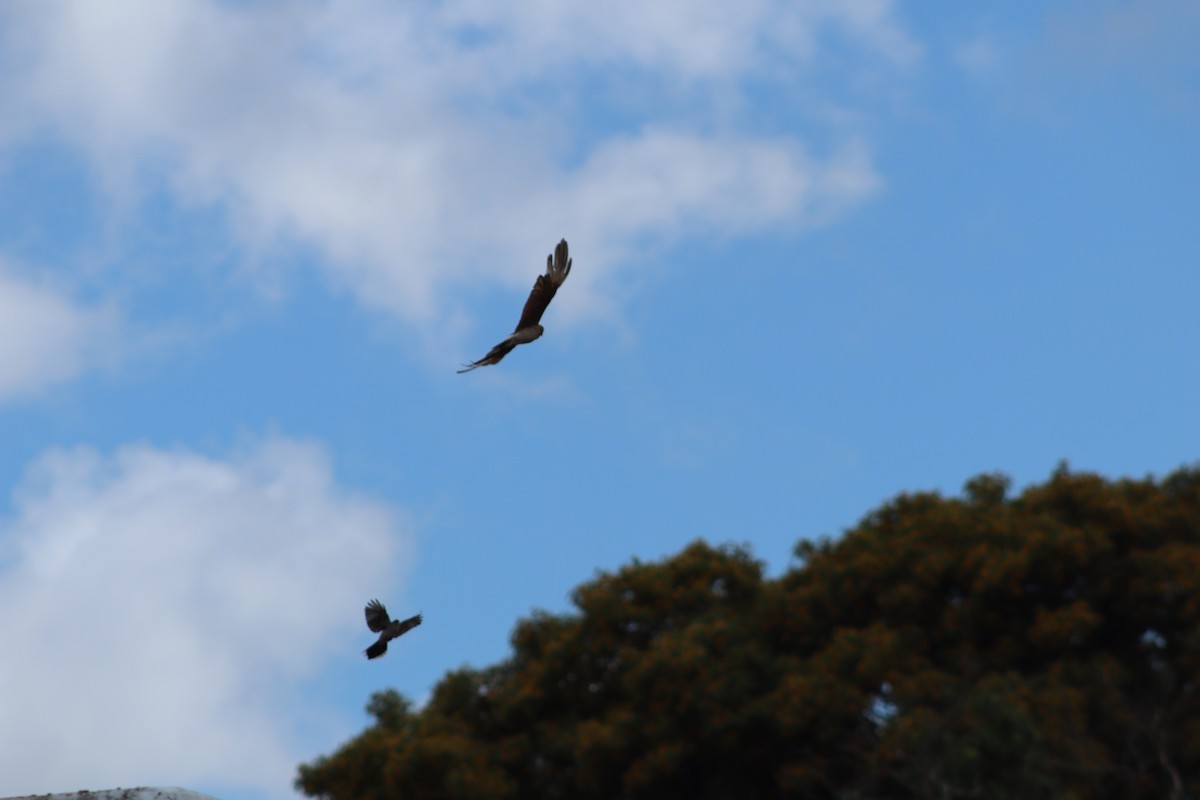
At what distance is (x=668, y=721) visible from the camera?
19.6m

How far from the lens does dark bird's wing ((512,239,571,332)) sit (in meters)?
10.2

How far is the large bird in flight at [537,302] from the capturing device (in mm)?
10172

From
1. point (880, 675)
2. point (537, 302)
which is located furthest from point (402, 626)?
point (880, 675)

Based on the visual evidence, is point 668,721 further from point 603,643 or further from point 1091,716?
point 1091,716

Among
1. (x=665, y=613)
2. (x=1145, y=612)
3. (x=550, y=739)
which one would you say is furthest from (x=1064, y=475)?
(x=550, y=739)

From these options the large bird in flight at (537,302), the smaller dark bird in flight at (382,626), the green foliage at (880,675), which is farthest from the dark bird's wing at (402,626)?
Answer: the green foliage at (880,675)

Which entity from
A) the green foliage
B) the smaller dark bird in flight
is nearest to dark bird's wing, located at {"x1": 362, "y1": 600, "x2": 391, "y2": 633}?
the smaller dark bird in flight

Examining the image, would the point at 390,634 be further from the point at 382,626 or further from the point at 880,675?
the point at 880,675

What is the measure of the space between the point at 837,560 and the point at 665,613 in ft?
8.15

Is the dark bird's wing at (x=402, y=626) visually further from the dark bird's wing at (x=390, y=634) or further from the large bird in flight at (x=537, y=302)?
the large bird in flight at (x=537, y=302)

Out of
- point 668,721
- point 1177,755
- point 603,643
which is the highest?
point 603,643

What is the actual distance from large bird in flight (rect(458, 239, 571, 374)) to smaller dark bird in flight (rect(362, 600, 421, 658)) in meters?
3.83

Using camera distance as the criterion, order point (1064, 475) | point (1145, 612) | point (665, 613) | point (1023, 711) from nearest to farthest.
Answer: point (1023, 711), point (1145, 612), point (1064, 475), point (665, 613)

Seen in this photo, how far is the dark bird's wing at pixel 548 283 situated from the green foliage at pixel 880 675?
939 centimetres
